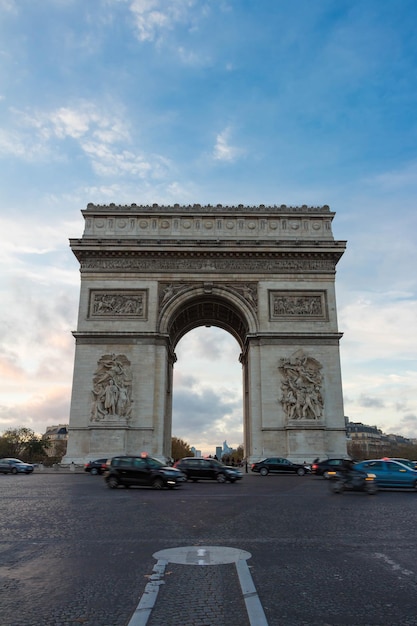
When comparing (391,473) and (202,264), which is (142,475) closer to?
(391,473)

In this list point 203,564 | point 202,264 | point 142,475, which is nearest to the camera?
point 203,564

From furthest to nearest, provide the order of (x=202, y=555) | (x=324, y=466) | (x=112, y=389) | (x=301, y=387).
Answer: (x=301, y=387), (x=112, y=389), (x=324, y=466), (x=202, y=555)

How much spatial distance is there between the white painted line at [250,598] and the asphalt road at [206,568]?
0.02 m

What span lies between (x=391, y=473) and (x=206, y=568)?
1594cm

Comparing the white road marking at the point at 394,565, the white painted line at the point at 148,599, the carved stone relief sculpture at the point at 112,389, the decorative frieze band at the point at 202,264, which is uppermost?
the decorative frieze band at the point at 202,264

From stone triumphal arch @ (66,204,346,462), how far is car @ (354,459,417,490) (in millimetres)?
11205

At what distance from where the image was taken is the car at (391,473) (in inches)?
760

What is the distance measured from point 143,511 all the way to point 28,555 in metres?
4.93

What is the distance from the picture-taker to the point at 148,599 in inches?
177

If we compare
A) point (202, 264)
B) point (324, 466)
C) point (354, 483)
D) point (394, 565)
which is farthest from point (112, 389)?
point (394, 565)

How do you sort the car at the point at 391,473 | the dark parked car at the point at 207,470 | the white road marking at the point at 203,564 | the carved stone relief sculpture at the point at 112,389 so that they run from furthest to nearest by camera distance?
the carved stone relief sculpture at the point at 112,389, the dark parked car at the point at 207,470, the car at the point at 391,473, the white road marking at the point at 203,564

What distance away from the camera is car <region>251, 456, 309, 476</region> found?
28875 millimetres

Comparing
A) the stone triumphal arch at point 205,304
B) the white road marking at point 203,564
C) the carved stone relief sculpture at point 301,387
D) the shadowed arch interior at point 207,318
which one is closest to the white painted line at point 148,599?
the white road marking at point 203,564

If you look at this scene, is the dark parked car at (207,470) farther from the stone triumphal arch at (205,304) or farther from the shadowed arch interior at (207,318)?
the shadowed arch interior at (207,318)
